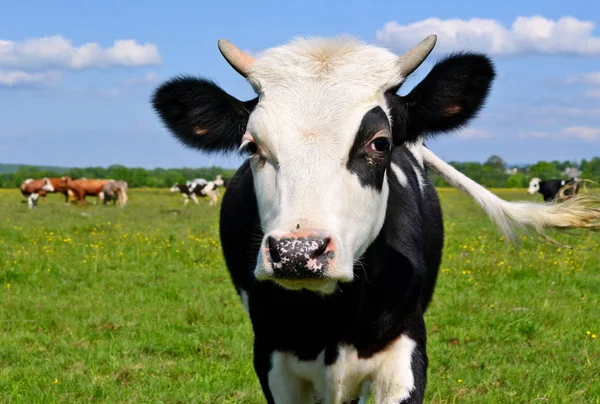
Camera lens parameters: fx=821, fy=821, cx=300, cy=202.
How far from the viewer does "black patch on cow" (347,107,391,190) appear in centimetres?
380

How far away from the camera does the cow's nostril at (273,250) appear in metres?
3.25

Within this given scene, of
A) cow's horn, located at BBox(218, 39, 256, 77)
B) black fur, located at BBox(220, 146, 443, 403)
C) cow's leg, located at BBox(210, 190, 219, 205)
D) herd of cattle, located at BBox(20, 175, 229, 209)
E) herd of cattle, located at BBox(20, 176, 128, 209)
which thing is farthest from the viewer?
cow's leg, located at BBox(210, 190, 219, 205)

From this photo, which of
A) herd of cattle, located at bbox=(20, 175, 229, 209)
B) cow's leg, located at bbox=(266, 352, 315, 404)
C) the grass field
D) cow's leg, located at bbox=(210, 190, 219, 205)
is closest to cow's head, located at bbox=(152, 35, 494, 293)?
cow's leg, located at bbox=(266, 352, 315, 404)

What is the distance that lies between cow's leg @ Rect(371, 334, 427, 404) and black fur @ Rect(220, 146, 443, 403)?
1 cm

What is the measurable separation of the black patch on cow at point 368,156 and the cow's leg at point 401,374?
0.96 m

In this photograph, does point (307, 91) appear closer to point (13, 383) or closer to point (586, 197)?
point (586, 197)

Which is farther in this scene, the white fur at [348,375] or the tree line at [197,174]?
the tree line at [197,174]

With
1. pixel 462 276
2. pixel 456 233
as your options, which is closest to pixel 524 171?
pixel 456 233

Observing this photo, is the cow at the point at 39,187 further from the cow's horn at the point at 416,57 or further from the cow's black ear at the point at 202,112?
the cow's horn at the point at 416,57

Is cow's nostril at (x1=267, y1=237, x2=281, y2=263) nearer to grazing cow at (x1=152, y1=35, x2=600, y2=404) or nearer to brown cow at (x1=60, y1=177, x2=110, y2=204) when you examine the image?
grazing cow at (x1=152, y1=35, x2=600, y2=404)

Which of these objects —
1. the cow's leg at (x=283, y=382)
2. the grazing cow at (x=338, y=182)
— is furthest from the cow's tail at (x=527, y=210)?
the cow's leg at (x=283, y=382)

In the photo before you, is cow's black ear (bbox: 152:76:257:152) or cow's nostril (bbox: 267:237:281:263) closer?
cow's nostril (bbox: 267:237:281:263)

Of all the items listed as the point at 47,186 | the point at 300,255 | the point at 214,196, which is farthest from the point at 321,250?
the point at 214,196

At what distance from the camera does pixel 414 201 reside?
4.98 metres
